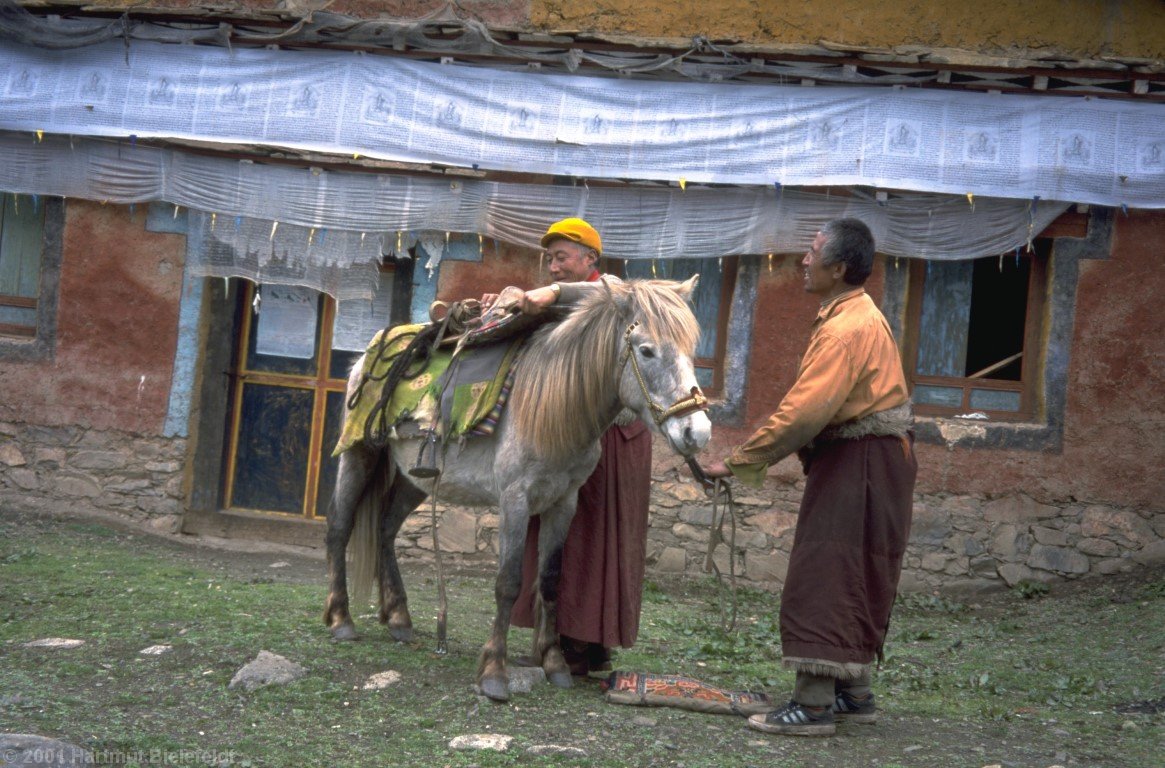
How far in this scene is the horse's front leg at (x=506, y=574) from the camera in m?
4.31

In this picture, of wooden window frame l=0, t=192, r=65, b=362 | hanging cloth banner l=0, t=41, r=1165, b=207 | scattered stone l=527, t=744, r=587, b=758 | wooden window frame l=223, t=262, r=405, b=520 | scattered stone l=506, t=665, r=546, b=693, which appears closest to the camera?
scattered stone l=527, t=744, r=587, b=758

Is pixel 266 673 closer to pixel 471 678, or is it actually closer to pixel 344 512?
pixel 471 678

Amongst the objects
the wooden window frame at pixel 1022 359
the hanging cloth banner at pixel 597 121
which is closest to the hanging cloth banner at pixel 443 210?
the hanging cloth banner at pixel 597 121

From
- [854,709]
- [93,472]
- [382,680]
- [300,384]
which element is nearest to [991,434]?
[854,709]

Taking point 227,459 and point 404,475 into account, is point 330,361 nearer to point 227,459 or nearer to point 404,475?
point 227,459

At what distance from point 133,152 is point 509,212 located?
2919 mm

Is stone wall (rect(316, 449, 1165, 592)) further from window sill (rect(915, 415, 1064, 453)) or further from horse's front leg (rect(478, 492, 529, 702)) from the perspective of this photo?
horse's front leg (rect(478, 492, 529, 702))

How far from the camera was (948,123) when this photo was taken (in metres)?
7.74

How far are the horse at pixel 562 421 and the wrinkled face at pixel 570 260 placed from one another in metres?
0.27

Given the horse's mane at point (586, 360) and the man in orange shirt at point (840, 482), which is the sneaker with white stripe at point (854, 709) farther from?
the horse's mane at point (586, 360)

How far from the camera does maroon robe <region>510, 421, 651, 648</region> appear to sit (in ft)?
15.1

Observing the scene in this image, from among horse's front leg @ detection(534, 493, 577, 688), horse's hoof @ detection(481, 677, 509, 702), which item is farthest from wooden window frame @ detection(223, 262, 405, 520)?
horse's hoof @ detection(481, 677, 509, 702)

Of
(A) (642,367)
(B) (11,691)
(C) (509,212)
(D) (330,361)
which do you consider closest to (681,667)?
(A) (642,367)

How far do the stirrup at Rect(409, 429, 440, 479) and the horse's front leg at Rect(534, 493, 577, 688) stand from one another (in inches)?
20.4
